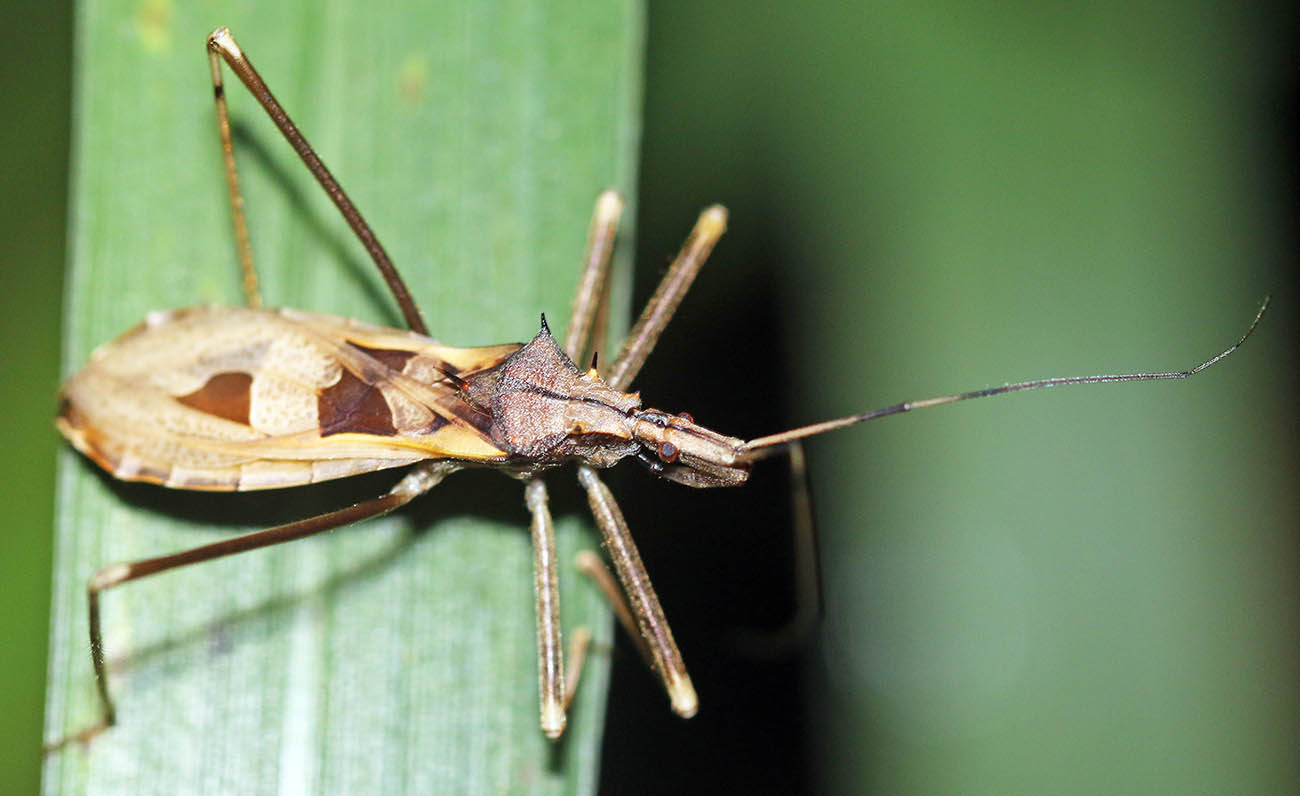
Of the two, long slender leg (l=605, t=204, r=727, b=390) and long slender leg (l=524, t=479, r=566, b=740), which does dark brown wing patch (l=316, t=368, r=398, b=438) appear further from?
long slender leg (l=605, t=204, r=727, b=390)

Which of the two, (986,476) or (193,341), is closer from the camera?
(193,341)

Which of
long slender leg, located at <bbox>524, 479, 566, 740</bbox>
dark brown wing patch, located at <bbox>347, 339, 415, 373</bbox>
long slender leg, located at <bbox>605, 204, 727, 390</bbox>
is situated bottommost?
long slender leg, located at <bbox>524, 479, 566, 740</bbox>

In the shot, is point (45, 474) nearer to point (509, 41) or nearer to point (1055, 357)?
point (509, 41)

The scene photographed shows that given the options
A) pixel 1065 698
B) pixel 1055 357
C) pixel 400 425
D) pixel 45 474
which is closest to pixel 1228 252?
pixel 1055 357

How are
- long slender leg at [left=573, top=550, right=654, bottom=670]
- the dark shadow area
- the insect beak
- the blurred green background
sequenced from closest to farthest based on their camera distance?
the insect beak → long slender leg at [left=573, top=550, right=654, bottom=670] → the blurred green background → the dark shadow area

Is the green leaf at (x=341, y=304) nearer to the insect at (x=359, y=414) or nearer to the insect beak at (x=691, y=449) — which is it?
the insect at (x=359, y=414)

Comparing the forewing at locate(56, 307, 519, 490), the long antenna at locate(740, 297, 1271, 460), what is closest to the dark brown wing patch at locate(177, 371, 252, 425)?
the forewing at locate(56, 307, 519, 490)

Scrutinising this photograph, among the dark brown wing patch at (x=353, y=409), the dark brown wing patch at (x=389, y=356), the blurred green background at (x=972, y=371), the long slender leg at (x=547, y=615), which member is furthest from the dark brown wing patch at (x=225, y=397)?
the long slender leg at (x=547, y=615)

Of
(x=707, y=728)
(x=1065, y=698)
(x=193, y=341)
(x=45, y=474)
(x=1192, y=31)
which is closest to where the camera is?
(x=193, y=341)
